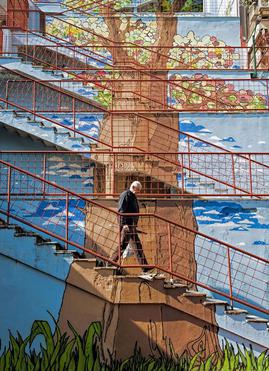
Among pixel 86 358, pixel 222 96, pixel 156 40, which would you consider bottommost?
pixel 86 358

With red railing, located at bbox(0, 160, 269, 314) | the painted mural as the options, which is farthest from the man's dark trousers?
red railing, located at bbox(0, 160, 269, 314)

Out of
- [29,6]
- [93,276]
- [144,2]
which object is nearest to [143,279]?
[93,276]

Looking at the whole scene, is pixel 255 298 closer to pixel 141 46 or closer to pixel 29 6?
pixel 141 46

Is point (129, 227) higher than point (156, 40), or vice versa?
point (156, 40)

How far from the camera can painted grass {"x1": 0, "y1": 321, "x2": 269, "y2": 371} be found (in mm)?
10383

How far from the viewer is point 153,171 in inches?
583

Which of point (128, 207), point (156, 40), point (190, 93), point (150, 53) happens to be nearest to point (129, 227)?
point (128, 207)

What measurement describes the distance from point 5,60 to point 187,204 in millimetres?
7638

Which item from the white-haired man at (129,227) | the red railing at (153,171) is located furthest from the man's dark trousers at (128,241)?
the red railing at (153,171)

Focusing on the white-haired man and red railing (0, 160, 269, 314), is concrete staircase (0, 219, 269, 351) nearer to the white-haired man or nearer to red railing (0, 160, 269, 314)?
the white-haired man

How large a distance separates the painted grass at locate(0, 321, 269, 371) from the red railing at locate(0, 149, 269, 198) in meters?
4.54

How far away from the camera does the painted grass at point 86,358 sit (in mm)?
10383

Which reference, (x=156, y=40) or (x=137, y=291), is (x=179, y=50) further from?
(x=137, y=291)

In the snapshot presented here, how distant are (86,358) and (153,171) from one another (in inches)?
220
